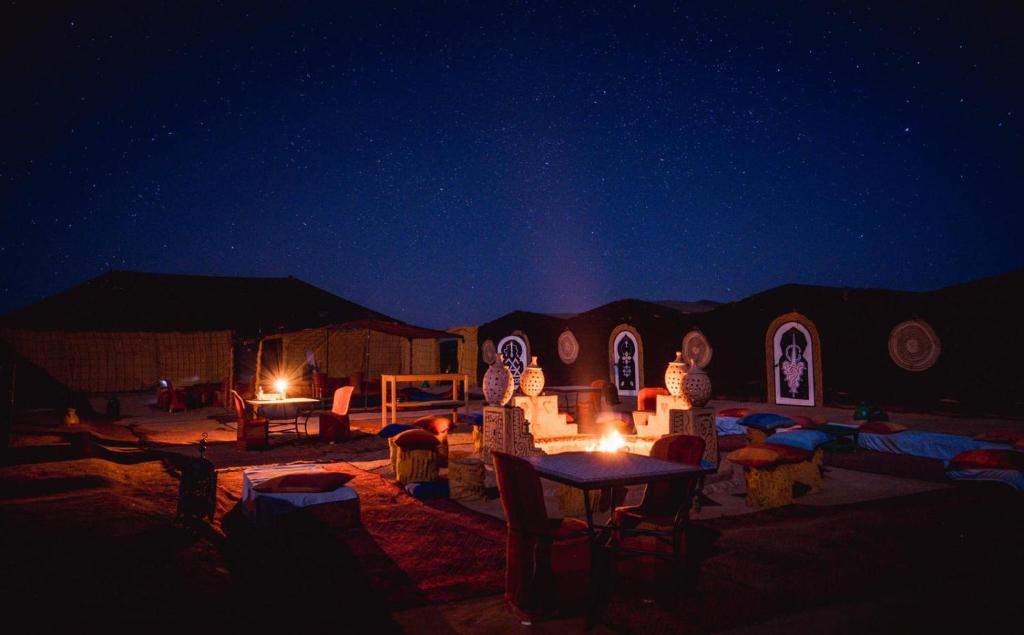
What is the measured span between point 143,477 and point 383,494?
11.6ft

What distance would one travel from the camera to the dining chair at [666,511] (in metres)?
3.96

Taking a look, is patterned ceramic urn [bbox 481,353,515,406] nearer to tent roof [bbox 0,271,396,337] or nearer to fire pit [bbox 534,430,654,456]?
fire pit [bbox 534,430,654,456]

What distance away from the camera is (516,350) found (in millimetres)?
23859

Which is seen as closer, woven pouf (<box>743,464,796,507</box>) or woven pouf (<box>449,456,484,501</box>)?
woven pouf (<box>743,464,796,507</box>)

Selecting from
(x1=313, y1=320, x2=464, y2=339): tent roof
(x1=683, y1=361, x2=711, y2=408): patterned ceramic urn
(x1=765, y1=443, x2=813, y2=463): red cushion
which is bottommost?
(x1=765, y1=443, x2=813, y2=463): red cushion

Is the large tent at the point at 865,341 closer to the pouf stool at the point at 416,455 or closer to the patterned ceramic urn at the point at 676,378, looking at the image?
the patterned ceramic urn at the point at 676,378

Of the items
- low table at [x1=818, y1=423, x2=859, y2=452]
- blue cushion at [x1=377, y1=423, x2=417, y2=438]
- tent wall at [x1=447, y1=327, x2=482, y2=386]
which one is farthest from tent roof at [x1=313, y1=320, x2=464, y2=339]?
tent wall at [x1=447, y1=327, x2=482, y2=386]

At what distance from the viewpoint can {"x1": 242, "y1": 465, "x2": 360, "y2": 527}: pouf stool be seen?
560 cm

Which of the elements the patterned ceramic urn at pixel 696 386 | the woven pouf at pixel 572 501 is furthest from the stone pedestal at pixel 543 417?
the woven pouf at pixel 572 501

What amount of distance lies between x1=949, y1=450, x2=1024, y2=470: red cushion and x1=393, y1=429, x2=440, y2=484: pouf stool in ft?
20.8

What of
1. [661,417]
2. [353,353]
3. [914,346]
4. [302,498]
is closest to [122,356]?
[353,353]

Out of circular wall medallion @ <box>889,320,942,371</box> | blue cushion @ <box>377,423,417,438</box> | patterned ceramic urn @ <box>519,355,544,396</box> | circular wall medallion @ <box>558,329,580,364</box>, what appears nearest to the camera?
blue cushion @ <box>377,423,417,438</box>

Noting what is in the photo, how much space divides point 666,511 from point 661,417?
4.09m

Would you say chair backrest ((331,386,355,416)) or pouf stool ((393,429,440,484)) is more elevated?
chair backrest ((331,386,355,416))
